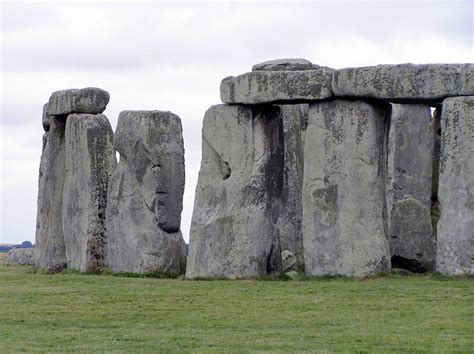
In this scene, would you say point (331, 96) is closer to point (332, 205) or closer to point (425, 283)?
point (332, 205)

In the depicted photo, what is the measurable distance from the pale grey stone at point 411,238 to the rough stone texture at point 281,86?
11.1 feet

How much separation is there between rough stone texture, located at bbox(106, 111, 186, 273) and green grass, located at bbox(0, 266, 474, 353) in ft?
3.64

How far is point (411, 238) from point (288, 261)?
271 centimetres

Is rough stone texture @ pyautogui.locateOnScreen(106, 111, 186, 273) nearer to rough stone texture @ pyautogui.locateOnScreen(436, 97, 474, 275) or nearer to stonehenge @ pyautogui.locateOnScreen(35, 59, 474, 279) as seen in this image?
stonehenge @ pyautogui.locateOnScreen(35, 59, 474, 279)

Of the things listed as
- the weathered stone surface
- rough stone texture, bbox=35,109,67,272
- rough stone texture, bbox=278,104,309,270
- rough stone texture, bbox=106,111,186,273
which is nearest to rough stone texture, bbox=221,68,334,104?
rough stone texture, bbox=106,111,186,273

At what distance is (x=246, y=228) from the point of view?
1182 inches

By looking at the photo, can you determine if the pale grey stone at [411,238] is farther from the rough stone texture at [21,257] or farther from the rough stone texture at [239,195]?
the rough stone texture at [21,257]

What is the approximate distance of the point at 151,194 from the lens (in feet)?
104

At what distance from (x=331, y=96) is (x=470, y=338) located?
849cm

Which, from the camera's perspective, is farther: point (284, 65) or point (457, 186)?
point (284, 65)

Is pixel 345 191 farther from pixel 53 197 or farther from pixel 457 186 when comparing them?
pixel 53 197

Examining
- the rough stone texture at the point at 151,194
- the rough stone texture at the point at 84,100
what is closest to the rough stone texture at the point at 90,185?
the rough stone texture at the point at 84,100

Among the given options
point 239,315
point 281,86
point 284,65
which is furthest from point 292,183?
point 239,315

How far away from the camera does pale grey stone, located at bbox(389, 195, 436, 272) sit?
3053 cm
